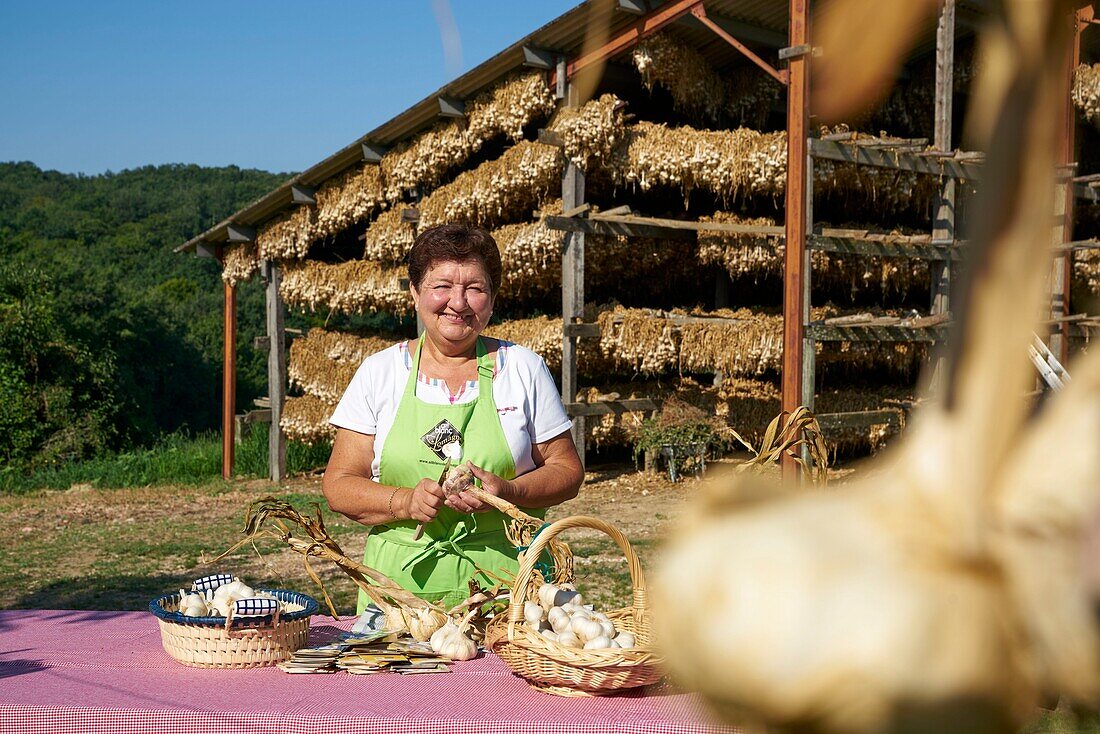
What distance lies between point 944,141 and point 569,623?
8.83 metres

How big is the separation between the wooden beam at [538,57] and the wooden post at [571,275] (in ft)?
1.46

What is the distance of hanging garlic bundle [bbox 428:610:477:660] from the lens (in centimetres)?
277

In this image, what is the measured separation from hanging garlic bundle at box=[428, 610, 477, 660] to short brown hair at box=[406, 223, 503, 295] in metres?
1.09

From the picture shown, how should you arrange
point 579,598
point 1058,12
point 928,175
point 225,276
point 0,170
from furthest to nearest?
1. point 0,170
2. point 225,276
3. point 928,175
4. point 579,598
5. point 1058,12

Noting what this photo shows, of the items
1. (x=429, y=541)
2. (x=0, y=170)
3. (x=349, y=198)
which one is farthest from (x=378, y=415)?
(x=0, y=170)

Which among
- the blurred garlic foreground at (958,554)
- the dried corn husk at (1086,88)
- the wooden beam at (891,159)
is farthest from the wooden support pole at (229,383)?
the blurred garlic foreground at (958,554)

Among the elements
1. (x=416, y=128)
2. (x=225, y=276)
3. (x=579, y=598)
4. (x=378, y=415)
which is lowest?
(x=579, y=598)

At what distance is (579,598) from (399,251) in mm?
9891

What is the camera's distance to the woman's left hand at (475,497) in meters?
2.84

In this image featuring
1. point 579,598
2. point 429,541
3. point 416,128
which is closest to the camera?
point 579,598

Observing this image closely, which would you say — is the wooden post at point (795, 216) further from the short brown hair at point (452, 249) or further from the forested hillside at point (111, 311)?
the forested hillside at point (111, 311)

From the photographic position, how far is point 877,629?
0.22m

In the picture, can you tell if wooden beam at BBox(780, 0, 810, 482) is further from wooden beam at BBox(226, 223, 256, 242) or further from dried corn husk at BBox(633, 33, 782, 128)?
wooden beam at BBox(226, 223, 256, 242)

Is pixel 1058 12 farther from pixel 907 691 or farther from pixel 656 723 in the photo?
pixel 656 723
